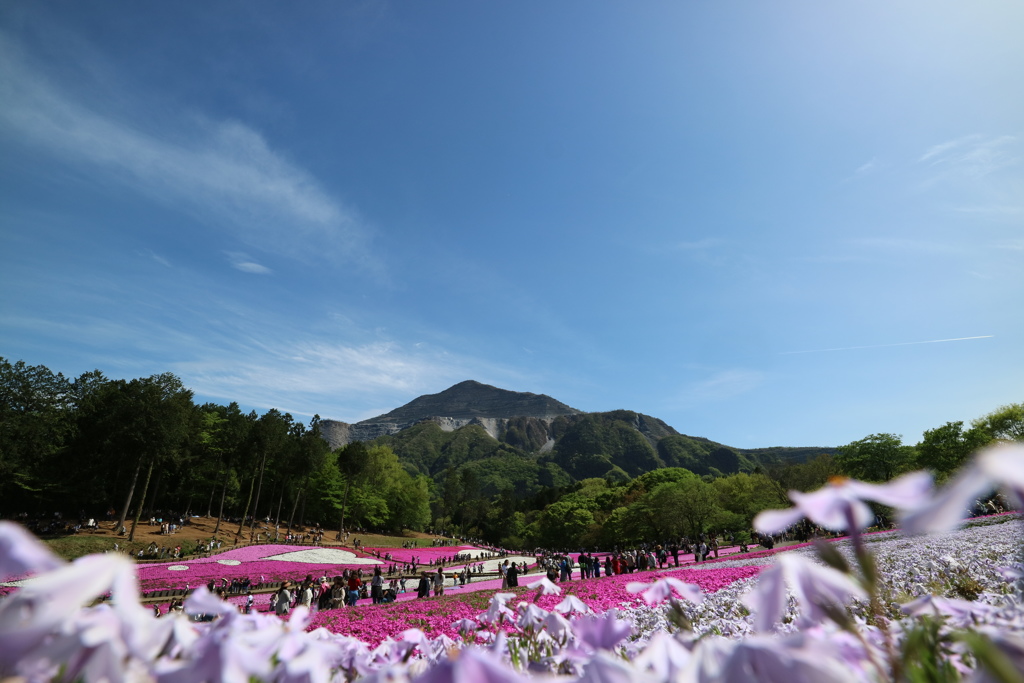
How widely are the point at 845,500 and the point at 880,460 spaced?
6408 centimetres

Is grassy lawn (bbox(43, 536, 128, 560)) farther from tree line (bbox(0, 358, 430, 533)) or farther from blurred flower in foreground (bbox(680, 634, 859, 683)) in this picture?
blurred flower in foreground (bbox(680, 634, 859, 683))

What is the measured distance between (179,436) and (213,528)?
31.4 ft

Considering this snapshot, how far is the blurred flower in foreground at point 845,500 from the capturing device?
97cm

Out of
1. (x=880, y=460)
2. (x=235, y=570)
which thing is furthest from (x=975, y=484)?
(x=880, y=460)

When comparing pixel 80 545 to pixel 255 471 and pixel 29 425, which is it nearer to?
pixel 29 425

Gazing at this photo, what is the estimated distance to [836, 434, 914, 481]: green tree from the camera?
162ft

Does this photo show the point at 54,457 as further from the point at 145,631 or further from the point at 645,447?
the point at 645,447

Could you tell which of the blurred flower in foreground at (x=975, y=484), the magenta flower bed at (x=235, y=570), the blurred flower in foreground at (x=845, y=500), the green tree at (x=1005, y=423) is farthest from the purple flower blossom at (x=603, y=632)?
the green tree at (x=1005, y=423)

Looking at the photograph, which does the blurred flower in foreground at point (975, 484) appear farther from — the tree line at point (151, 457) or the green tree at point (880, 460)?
the green tree at point (880, 460)

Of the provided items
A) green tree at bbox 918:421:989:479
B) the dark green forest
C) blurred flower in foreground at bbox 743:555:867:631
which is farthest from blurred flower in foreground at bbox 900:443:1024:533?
green tree at bbox 918:421:989:479

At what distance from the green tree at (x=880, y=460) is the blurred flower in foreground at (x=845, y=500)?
59.4m

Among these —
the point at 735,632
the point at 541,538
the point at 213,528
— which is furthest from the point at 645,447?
the point at 735,632

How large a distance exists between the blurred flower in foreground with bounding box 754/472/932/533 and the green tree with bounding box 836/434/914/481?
59.4 m

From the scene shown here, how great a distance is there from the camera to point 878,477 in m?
48.5
